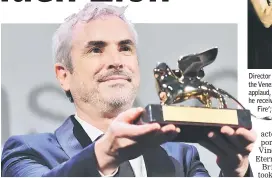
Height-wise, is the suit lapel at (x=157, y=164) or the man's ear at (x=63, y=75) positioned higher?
the man's ear at (x=63, y=75)

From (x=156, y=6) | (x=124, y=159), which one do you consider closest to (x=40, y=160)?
(x=124, y=159)

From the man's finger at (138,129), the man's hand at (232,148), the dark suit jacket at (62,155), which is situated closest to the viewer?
the man's finger at (138,129)

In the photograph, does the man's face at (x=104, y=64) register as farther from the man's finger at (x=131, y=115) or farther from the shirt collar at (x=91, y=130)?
the man's finger at (x=131, y=115)

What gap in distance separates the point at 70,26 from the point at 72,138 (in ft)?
0.93

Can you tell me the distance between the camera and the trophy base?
5.20 ft

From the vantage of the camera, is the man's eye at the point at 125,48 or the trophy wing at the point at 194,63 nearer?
the trophy wing at the point at 194,63

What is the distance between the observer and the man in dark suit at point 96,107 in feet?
5.82

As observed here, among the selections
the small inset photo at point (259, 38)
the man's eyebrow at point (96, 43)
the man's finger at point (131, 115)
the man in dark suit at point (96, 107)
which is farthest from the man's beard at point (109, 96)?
the small inset photo at point (259, 38)

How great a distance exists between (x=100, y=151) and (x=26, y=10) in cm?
47

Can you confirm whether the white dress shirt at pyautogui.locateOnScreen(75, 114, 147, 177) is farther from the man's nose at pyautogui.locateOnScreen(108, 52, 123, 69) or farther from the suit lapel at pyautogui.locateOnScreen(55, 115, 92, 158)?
the man's nose at pyautogui.locateOnScreen(108, 52, 123, 69)

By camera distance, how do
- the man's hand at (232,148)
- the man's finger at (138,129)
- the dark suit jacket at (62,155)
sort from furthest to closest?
the dark suit jacket at (62,155) → the man's hand at (232,148) → the man's finger at (138,129)

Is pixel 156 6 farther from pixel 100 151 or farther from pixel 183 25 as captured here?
pixel 100 151

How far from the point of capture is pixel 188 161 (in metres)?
1.84

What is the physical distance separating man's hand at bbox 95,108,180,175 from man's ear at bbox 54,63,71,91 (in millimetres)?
264
